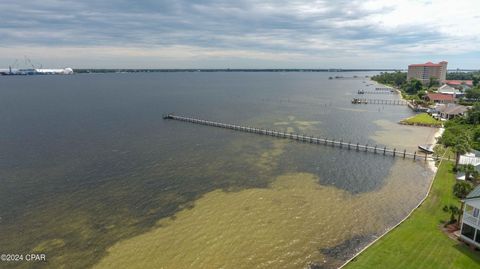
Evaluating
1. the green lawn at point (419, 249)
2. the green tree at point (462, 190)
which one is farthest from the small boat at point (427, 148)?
the green lawn at point (419, 249)

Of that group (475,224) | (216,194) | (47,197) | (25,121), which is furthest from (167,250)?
(25,121)

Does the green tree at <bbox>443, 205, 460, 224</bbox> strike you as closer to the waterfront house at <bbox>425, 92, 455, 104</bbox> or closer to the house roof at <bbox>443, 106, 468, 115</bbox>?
the house roof at <bbox>443, 106, 468, 115</bbox>

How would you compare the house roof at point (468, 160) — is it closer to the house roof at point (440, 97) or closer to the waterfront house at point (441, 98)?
the waterfront house at point (441, 98)

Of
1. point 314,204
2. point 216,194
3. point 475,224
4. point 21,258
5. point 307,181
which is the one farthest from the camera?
point 307,181

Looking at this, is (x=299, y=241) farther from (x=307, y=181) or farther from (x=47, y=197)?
(x=47, y=197)

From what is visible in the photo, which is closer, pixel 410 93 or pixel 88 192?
pixel 88 192

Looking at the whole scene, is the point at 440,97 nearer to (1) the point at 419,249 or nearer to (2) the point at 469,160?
(2) the point at 469,160

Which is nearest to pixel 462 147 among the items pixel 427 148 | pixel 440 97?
pixel 427 148
